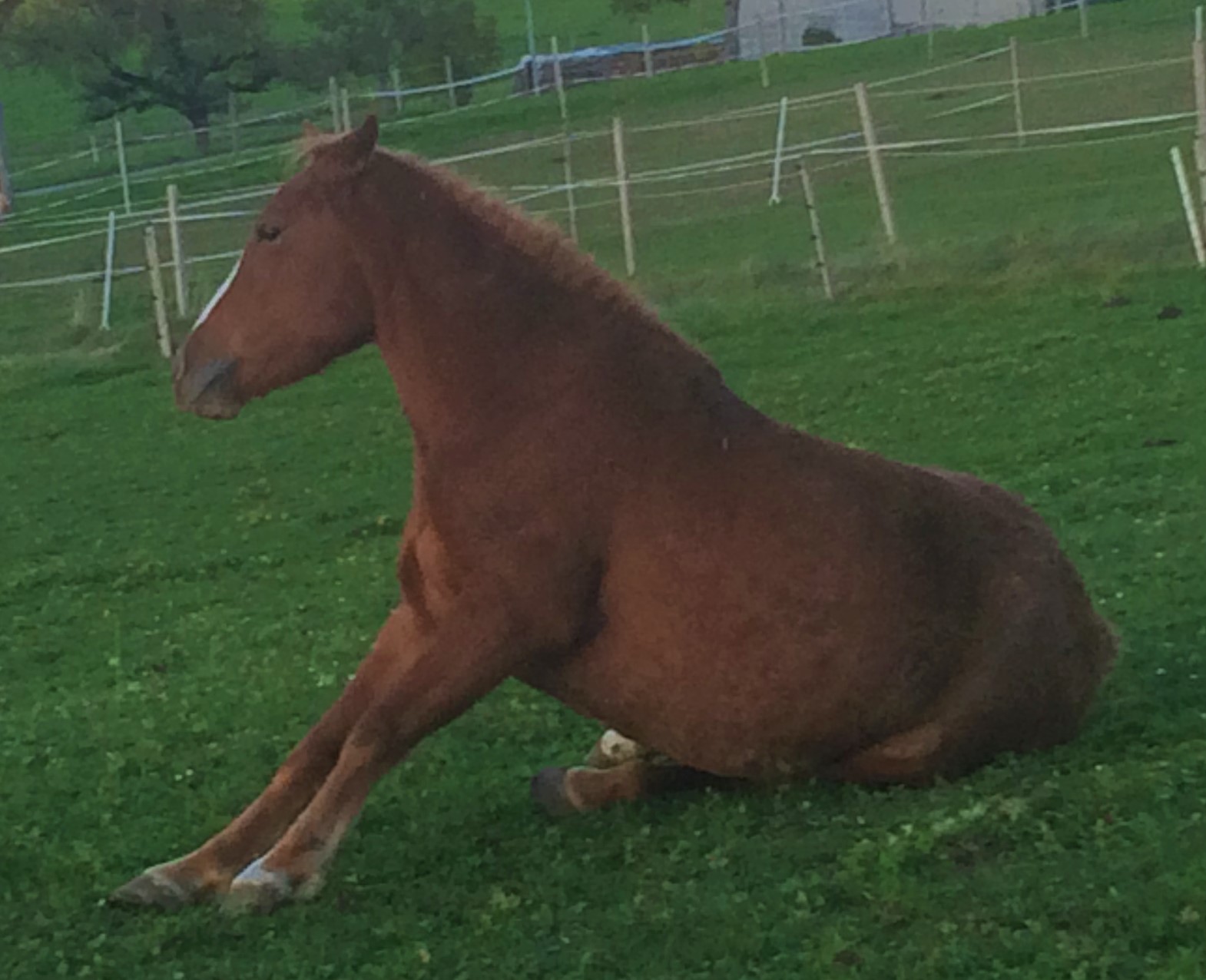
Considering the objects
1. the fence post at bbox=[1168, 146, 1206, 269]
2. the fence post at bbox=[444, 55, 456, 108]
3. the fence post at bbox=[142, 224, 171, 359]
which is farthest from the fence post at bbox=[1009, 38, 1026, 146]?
the fence post at bbox=[444, 55, 456, 108]

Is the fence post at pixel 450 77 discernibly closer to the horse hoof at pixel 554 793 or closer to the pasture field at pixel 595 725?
the pasture field at pixel 595 725

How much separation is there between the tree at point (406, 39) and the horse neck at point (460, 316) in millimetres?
49129

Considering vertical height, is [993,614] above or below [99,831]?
above

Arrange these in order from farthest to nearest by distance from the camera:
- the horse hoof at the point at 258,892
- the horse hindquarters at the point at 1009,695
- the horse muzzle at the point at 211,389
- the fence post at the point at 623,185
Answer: the fence post at the point at 623,185 < the horse muzzle at the point at 211,389 < the horse hindquarters at the point at 1009,695 < the horse hoof at the point at 258,892

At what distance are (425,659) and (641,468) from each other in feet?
2.41

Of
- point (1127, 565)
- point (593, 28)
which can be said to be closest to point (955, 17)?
point (593, 28)

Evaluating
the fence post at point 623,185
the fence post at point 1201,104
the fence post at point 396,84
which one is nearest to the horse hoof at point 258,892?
the fence post at point 1201,104

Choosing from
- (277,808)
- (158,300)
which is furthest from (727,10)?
(277,808)

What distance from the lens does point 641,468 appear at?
4758 mm

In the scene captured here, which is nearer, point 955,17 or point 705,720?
point 705,720

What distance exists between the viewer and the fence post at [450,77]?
45.8 meters

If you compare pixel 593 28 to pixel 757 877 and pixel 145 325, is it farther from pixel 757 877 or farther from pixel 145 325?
pixel 757 877

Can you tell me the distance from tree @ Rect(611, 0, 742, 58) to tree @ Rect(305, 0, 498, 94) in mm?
6454

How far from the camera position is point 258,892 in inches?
176
